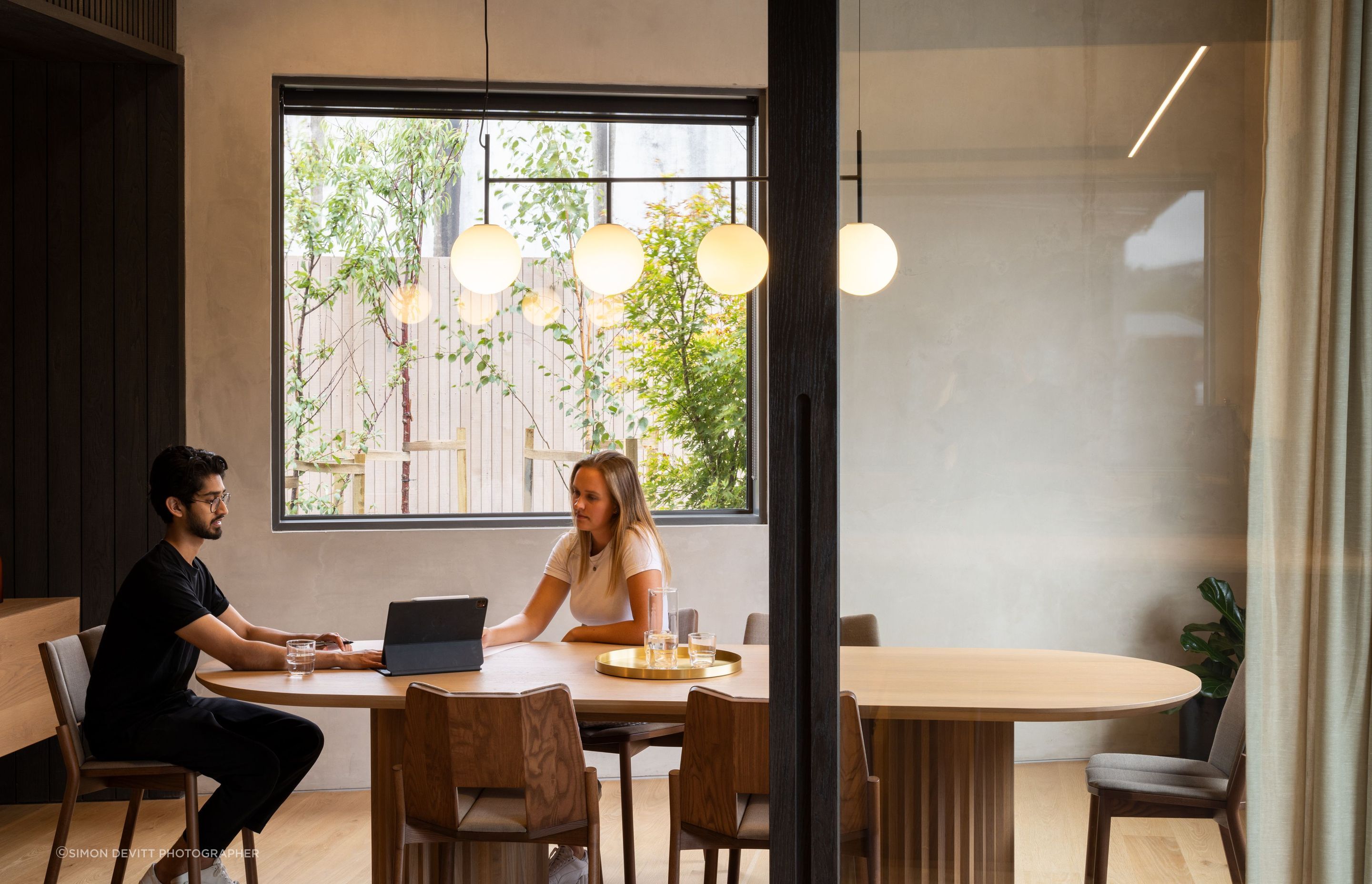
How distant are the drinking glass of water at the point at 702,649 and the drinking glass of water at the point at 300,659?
1092 mm

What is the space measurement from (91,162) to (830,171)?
4438mm

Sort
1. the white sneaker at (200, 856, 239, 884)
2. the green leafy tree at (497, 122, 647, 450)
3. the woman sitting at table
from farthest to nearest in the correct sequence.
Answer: the green leafy tree at (497, 122, 647, 450) < the woman sitting at table < the white sneaker at (200, 856, 239, 884)

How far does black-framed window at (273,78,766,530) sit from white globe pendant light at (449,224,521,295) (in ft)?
5.56

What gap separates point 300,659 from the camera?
2.84 m

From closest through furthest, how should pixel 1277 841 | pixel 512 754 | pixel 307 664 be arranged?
pixel 1277 841 < pixel 512 754 < pixel 307 664

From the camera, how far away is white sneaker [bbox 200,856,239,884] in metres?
2.85

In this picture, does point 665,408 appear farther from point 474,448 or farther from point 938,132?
point 938,132

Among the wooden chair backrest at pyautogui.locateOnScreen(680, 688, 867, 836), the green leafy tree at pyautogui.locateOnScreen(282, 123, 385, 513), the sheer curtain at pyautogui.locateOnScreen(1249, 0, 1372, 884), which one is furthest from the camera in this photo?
the green leafy tree at pyautogui.locateOnScreen(282, 123, 385, 513)

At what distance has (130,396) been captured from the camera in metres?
4.50

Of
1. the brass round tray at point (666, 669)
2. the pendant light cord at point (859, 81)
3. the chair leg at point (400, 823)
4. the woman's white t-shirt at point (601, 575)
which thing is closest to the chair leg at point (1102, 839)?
the pendant light cord at point (859, 81)

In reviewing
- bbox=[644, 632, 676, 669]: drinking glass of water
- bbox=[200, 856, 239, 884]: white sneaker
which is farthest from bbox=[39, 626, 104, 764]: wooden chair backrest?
bbox=[644, 632, 676, 669]: drinking glass of water

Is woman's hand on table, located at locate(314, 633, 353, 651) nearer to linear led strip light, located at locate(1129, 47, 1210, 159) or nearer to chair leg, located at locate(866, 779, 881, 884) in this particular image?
chair leg, located at locate(866, 779, 881, 884)

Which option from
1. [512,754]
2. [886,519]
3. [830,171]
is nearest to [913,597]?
[886,519]

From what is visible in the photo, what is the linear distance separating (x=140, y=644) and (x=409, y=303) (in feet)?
7.49
